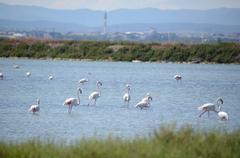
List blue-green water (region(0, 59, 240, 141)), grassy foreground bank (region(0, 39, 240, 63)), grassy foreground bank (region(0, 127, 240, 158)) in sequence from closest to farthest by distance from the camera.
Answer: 1. grassy foreground bank (region(0, 127, 240, 158))
2. blue-green water (region(0, 59, 240, 141))
3. grassy foreground bank (region(0, 39, 240, 63))

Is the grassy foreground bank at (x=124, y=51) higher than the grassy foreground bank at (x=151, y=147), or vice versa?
the grassy foreground bank at (x=151, y=147)

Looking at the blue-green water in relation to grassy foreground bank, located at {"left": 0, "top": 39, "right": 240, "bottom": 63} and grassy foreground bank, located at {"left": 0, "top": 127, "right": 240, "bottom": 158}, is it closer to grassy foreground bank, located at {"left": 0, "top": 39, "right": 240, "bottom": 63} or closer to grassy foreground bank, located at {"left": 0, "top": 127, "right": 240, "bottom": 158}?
grassy foreground bank, located at {"left": 0, "top": 127, "right": 240, "bottom": 158}

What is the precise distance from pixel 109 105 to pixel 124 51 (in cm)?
4626

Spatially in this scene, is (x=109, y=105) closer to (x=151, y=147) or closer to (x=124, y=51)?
(x=151, y=147)

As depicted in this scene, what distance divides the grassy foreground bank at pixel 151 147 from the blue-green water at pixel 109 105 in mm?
3265

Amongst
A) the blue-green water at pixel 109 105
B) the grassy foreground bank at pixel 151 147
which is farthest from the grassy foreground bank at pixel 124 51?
the grassy foreground bank at pixel 151 147

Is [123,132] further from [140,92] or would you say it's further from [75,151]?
[140,92]

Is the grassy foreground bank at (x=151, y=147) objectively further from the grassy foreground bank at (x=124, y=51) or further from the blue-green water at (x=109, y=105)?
the grassy foreground bank at (x=124, y=51)

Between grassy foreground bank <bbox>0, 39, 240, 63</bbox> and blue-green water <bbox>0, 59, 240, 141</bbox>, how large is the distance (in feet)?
65.8

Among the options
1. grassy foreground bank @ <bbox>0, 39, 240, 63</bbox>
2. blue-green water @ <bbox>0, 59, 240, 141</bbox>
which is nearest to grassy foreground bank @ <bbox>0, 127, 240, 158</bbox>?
blue-green water @ <bbox>0, 59, 240, 141</bbox>

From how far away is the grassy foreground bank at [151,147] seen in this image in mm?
13148

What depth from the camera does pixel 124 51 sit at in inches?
A: 3002

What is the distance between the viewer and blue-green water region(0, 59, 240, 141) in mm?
21734

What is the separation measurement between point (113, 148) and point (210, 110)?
1420 cm
